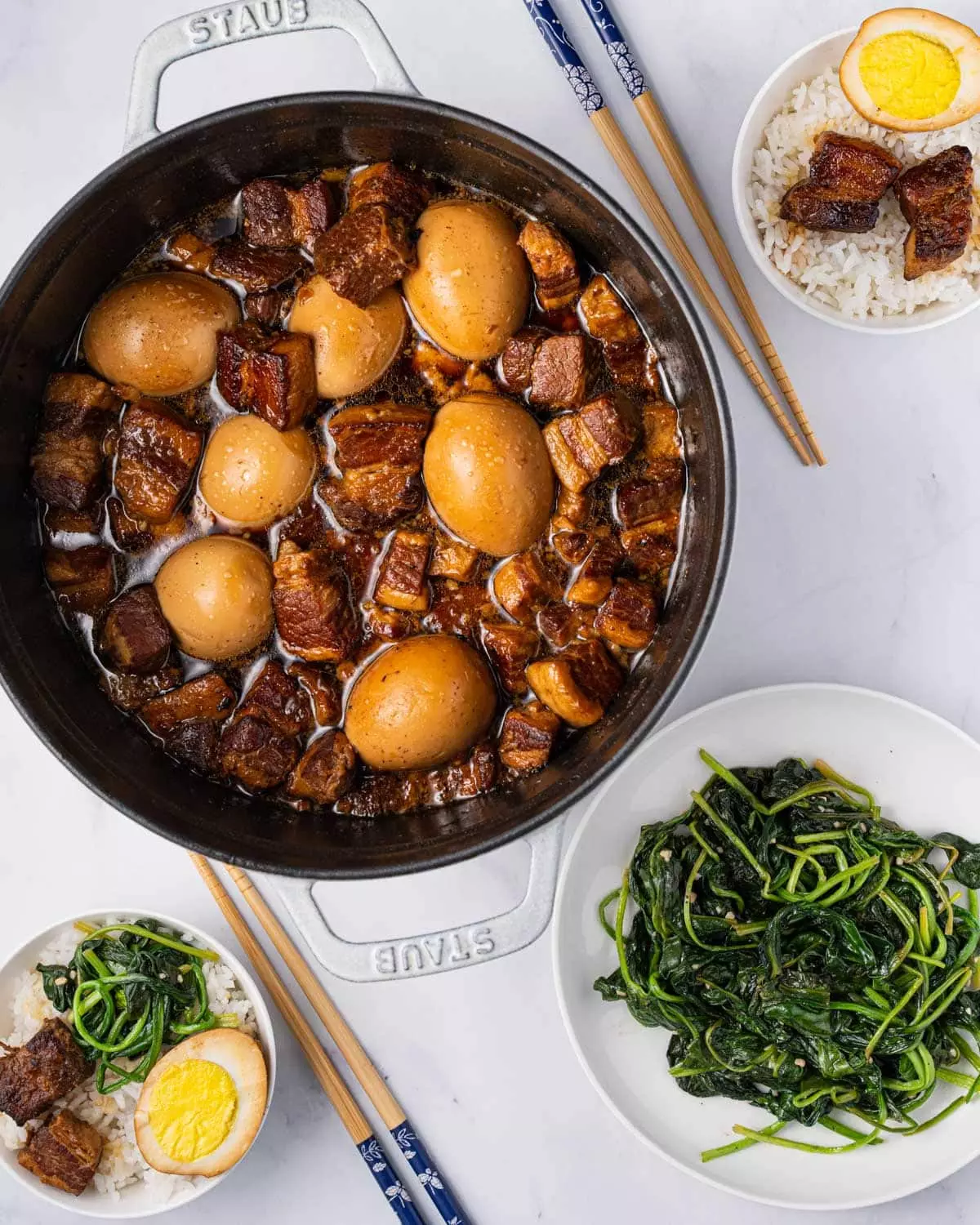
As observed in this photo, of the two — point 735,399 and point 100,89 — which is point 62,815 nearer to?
point 100,89

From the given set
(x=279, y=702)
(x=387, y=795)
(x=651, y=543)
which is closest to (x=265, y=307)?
(x=279, y=702)

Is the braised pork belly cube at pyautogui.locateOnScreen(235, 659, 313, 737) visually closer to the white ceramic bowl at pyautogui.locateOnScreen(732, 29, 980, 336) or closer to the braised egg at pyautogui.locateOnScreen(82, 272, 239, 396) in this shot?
the braised egg at pyautogui.locateOnScreen(82, 272, 239, 396)

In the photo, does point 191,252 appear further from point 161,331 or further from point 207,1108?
point 207,1108

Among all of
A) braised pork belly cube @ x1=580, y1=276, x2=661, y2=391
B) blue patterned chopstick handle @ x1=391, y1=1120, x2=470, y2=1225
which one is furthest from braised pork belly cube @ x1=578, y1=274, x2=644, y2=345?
blue patterned chopstick handle @ x1=391, y1=1120, x2=470, y2=1225

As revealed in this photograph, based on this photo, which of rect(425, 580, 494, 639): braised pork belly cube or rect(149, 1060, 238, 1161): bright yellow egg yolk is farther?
rect(149, 1060, 238, 1161): bright yellow egg yolk

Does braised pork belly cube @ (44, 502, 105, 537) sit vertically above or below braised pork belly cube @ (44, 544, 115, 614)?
above

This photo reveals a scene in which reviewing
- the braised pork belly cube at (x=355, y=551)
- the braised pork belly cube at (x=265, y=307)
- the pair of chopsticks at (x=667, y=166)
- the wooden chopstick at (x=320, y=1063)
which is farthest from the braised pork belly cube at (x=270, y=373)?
the wooden chopstick at (x=320, y=1063)

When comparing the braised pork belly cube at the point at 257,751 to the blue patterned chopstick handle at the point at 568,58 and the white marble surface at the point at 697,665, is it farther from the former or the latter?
the blue patterned chopstick handle at the point at 568,58
